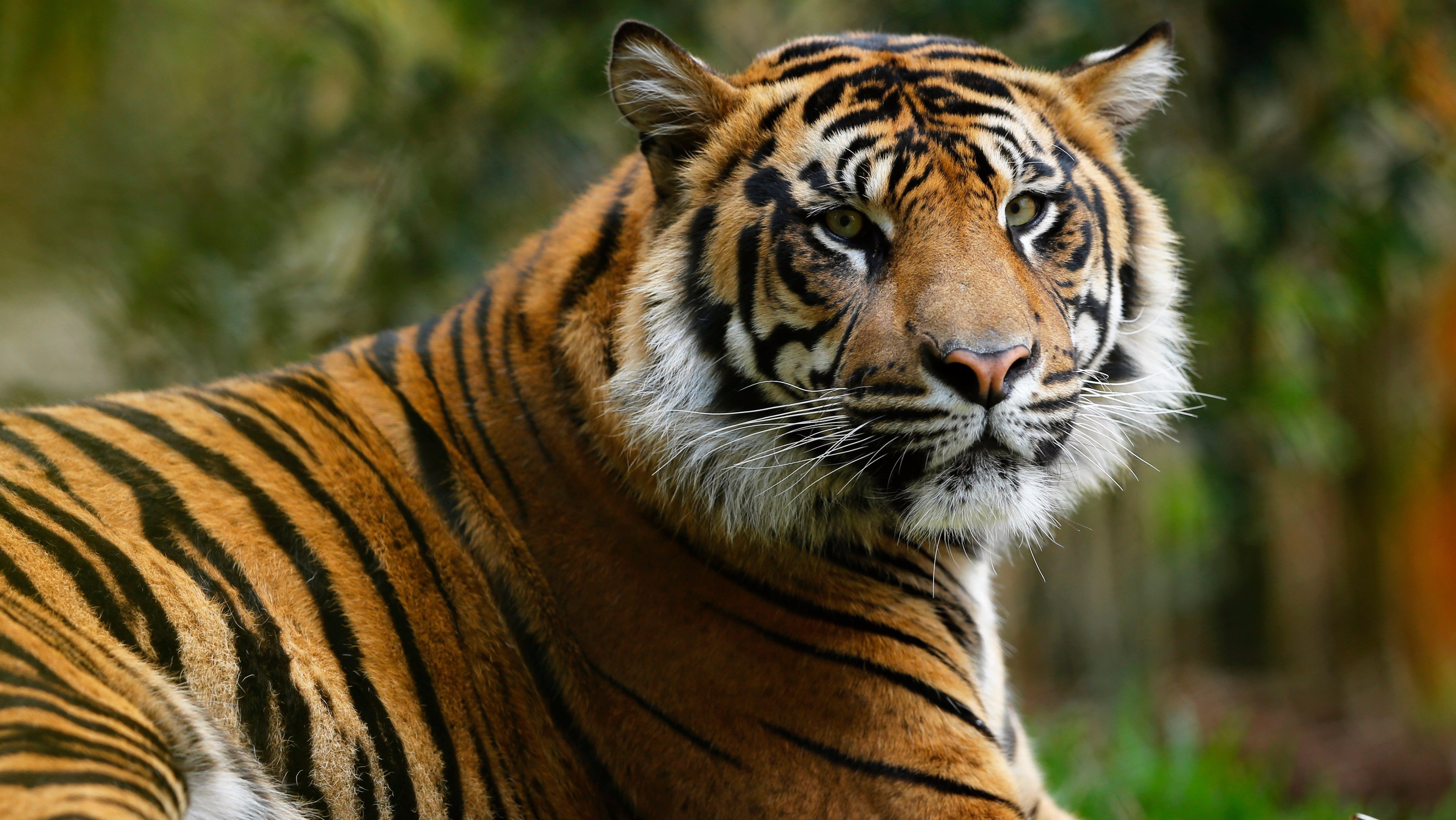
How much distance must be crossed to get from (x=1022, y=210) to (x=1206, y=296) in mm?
3260

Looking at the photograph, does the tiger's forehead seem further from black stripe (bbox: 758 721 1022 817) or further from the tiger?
black stripe (bbox: 758 721 1022 817)

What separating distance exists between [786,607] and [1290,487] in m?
6.24

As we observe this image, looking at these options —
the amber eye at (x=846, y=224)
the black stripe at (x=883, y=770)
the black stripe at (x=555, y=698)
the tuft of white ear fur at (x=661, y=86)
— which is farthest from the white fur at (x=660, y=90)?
the black stripe at (x=883, y=770)

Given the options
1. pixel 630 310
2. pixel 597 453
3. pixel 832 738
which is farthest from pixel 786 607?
pixel 630 310

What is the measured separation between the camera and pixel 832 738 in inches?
90.0

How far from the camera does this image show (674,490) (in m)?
2.47

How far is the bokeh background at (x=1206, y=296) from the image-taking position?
4363 mm

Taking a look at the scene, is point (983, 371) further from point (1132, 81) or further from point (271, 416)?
point (271, 416)

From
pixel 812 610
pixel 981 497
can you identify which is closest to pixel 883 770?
pixel 812 610

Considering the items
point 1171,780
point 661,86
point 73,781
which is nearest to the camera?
point 73,781

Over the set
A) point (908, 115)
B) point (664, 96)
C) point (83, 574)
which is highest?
point (664, 96)

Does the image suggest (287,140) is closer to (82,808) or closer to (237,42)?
(82,808)

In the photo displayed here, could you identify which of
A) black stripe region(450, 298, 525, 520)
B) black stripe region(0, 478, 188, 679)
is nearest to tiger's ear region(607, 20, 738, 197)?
black stripe region(450, 298, 525, 520)

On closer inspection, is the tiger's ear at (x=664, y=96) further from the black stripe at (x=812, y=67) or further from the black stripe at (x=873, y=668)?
the black stripe at (x=873, y=668)
